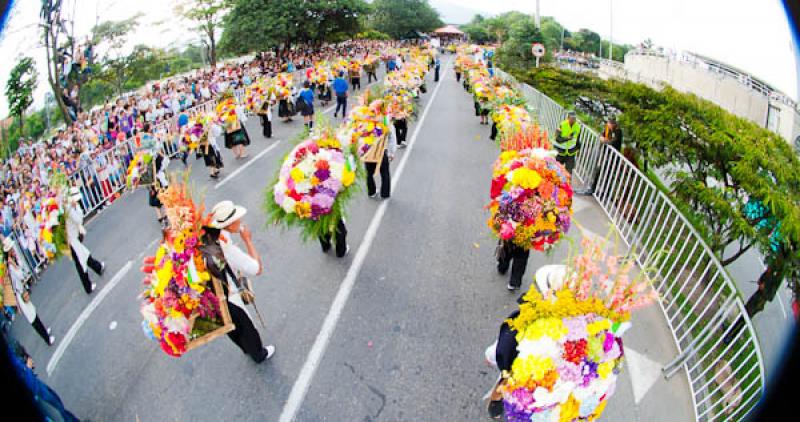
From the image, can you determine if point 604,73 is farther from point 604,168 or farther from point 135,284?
point 135,284

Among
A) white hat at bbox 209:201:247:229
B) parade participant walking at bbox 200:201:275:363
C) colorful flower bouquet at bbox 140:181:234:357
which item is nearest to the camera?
colorful flower bouquet at bbox 140:181:234:357

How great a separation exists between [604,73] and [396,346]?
34312 mm

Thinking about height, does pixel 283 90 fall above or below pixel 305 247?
above

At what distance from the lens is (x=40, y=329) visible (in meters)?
4.61

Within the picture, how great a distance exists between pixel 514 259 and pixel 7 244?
555 centimetres

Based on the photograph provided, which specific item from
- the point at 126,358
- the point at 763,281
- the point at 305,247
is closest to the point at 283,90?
the point at 305,247

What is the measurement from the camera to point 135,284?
5.80 metres

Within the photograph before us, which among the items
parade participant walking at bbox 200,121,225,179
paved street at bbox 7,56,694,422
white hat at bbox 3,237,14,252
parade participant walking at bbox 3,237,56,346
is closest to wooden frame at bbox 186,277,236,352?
paved street at bbox 7,56,694,422

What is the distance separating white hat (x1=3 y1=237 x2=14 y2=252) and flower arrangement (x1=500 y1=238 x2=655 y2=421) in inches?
194

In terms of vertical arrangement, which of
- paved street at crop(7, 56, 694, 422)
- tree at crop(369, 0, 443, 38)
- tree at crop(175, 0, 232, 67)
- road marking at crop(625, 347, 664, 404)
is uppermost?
tree at crop(369, 0, 443, 38)

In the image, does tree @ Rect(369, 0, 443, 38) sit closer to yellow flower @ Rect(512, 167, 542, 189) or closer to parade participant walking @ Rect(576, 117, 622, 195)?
parade participant walking @ Rect(576, 117, 622, 195)

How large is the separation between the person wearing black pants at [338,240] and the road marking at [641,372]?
3.83 metres

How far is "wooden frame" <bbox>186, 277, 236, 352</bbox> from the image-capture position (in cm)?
357

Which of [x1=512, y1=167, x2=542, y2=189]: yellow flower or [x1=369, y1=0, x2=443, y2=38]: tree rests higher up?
[x1=369, y1=0, x2=443, y2=38]: tree
